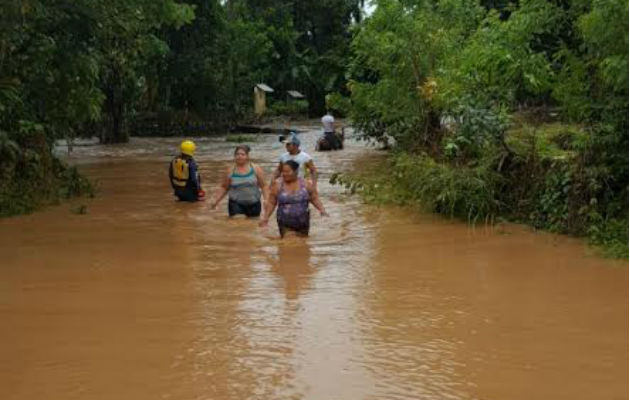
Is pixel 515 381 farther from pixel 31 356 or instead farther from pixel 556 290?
pixel 31 356

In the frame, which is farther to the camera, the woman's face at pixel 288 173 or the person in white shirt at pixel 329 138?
the person in white shirt at pixel 329 138

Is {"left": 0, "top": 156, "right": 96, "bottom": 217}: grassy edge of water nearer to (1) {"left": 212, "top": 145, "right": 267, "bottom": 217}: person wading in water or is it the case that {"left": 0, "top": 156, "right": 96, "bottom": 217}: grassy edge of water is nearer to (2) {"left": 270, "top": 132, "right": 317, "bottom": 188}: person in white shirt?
(1) {"left": 212, "top": 145, "right": 267, "bottom": 217}: person wading in water

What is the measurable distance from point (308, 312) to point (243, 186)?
5107 millimetres

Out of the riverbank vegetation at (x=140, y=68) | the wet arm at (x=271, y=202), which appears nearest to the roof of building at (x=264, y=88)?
the riverbank vegetation at (x=140, y=68)

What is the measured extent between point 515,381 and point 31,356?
10.3 ft

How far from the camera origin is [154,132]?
35.8m

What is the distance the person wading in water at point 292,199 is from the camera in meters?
9.95

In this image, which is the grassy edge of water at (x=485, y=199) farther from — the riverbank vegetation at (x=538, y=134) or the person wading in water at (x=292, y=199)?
the person wading in water at (x=292, y=199)

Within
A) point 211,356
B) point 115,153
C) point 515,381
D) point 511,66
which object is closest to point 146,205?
point 511,66

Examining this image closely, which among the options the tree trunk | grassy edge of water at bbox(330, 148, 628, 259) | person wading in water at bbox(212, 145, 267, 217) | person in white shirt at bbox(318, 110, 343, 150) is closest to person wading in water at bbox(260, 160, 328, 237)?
person wading in water at bbox(212, 145, 267, 217)

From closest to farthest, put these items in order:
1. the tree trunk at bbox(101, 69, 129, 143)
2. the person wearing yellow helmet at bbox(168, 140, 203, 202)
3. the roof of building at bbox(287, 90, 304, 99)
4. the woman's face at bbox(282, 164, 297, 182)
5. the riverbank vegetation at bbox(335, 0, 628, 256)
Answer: the riverbank vegetation at bbox(335, 0, 628, 256) < the woman's face at bbox(282, 164, 297, 182) < the person wearing yellow helmet at bbox(168, 140, 203, 202) < the tree trunk at bbox(101, 69, 129, 143) < the roof of building at bbox(287, 90, 304, 99)

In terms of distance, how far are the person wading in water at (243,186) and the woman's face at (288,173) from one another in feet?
5.10

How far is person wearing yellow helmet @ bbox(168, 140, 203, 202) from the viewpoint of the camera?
13.2m

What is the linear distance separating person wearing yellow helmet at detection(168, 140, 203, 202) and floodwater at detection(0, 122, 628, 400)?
1597 millimetres
